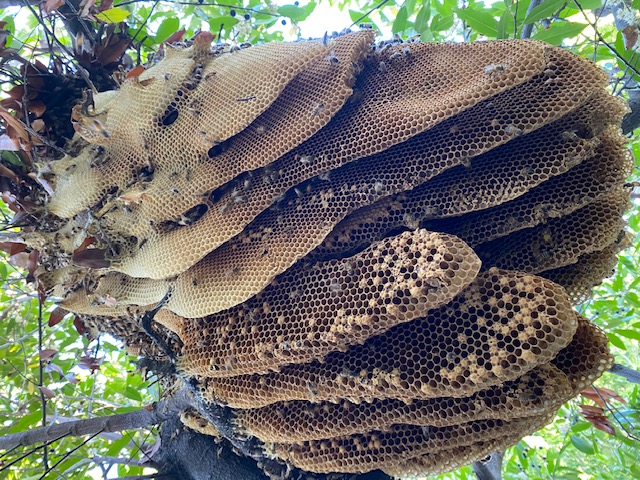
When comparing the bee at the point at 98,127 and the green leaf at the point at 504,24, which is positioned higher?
the green leaf at the point at 504,24

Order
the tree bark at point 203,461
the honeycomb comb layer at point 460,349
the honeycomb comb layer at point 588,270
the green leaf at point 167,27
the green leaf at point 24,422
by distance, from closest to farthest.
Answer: the honeycomb comb layer at point 460,349 < the honeycomb comb layer at point 588,270 < the tree bark at point 203,461 < the green leaf at point 167,27 < the green leaf at point 24,422

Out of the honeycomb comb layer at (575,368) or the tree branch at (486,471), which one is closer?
the honeycomb comb layer at (575,368)

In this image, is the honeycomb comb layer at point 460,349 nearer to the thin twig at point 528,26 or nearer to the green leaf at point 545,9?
the green leaf at point 545,9

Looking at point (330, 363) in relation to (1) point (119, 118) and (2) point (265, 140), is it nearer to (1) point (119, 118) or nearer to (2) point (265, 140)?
(2) point (265, 140)

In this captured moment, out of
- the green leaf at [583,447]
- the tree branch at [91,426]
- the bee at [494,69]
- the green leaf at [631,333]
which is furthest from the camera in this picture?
the green leaf at [583,447]

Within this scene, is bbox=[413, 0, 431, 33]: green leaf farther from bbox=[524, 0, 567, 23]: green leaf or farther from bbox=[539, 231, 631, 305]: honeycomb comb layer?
bbox=[539, 231, 631, 305]: honeycomb comb layer

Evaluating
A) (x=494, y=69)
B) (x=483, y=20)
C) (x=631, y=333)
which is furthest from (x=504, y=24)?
(x=631, y=333)

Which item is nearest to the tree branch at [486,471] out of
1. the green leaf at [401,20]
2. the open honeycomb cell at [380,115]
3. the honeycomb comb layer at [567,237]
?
the honeycomb comb layer at [567,237]
